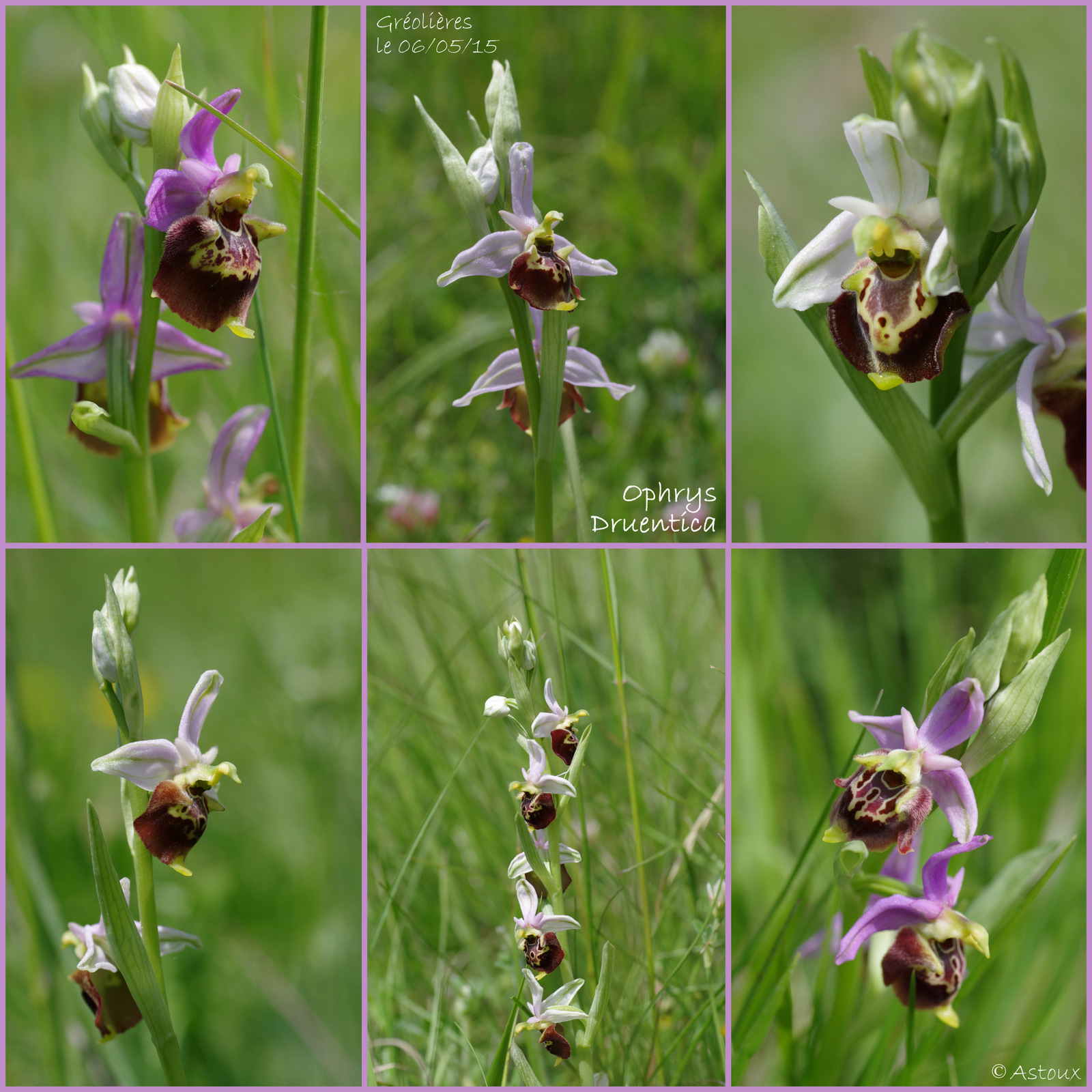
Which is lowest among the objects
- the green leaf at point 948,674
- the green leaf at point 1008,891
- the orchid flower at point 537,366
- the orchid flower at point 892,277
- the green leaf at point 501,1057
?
the green leaf at point 501,1057

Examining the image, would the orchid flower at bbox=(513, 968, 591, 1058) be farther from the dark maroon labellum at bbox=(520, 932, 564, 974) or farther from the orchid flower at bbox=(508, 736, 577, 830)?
the orchid flower at bbox=(508, 736, 577, 830)

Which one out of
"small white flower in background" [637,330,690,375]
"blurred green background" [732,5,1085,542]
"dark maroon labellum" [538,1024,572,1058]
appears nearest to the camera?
"dark maroon labellum" [538,1024,572,1058]

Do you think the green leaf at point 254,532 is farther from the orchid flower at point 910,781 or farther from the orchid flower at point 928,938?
the orchid flower at point 928,938

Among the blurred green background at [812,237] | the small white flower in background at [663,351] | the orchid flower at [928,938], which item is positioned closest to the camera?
the orchid flower at [928,938]

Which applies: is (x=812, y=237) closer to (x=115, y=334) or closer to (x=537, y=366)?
(x=537, y=366)

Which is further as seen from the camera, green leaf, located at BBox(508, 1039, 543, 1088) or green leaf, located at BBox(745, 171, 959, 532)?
green leaf, located at BBox(508, 1039, 543, 1088)

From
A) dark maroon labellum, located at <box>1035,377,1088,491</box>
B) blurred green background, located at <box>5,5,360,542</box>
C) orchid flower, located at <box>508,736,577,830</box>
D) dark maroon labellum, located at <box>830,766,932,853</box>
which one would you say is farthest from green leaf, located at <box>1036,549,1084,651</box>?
blurred green background, located at <box>5,5,360,542</box>

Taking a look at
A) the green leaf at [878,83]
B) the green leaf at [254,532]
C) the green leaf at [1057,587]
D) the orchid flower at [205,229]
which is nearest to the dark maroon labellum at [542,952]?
the green leaf at [254,532]
